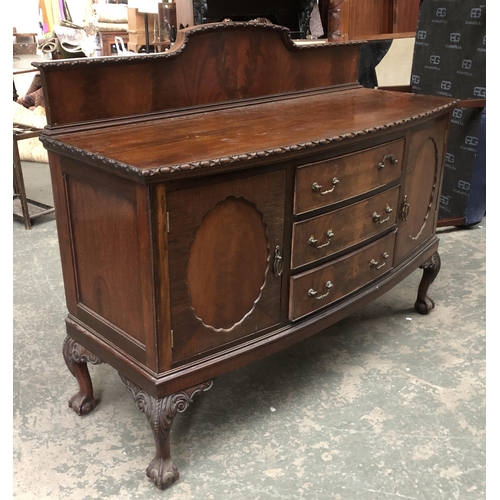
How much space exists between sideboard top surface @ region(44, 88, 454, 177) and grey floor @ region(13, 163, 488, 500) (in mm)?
1001

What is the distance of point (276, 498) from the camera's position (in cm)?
175

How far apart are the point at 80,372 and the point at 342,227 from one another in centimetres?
107

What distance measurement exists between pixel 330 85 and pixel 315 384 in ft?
4.42

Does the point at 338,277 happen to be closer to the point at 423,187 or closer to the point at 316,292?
the point at 316,292

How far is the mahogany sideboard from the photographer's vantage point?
158 cm

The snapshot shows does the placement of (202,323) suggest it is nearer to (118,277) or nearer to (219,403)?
(118,277)

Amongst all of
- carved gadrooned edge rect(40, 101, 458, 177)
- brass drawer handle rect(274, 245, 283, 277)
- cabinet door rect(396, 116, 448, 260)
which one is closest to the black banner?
cabinet door rect(396, 116, 448, 260)

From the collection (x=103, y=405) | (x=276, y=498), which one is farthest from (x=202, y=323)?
(x=103, y=405)

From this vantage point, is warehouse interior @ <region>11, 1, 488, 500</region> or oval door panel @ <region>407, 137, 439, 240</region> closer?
warehouse interior @ <region>11, 1, 488, 500</region>

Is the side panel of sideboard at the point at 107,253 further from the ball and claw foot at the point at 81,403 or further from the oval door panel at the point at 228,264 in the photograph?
the ball and claw foot at the point at 81,403

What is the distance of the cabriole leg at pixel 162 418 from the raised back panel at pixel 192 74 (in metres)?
0.89

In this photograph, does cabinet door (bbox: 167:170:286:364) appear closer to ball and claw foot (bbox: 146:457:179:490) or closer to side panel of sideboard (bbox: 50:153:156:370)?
side panel of sideboard (bbox: 50:153:156:370)

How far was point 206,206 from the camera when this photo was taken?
5.19 ft

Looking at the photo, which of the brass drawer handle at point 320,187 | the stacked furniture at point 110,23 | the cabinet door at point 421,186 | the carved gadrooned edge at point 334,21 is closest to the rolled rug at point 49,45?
the stacked furniture at point 110,23
